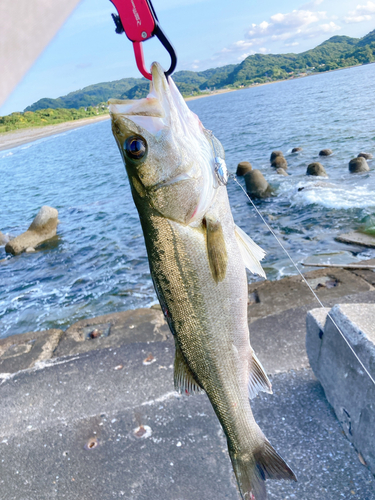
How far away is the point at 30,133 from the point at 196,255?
99431mm

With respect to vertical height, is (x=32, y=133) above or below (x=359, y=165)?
above

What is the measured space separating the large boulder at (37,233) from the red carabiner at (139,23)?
14325mm

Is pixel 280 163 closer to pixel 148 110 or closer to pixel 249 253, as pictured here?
pixel 249 253

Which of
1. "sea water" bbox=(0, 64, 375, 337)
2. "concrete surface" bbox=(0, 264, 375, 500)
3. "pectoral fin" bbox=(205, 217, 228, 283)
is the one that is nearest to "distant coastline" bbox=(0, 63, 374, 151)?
"sea water" bbox=(0, 64, 375, 337)

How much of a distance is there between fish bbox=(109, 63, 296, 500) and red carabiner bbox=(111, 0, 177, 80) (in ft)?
0.55

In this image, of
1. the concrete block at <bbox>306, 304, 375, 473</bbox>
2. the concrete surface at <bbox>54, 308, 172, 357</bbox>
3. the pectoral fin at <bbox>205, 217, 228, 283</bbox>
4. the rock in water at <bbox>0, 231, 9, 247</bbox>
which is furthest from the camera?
the rock in water at <bbox>0, 231, 9, 247</bbox>

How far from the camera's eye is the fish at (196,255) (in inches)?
66.7

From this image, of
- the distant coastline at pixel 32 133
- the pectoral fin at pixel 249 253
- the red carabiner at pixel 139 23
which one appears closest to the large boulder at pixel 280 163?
the pectoral fin at pixel 249 253

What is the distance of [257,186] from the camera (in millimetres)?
16438

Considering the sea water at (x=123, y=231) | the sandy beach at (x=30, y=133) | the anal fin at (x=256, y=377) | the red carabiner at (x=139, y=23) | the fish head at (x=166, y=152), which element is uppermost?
the sandy beach at (x=30, y=133)

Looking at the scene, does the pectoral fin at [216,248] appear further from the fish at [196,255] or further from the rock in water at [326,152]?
the rock in water at [326,152]

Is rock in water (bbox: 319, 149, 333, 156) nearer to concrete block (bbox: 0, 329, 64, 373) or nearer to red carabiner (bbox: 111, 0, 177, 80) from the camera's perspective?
concrete block (bbox: 0, 329, 64, 373)

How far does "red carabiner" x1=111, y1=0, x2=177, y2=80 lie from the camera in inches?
62.8

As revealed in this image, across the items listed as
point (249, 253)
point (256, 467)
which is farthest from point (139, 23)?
point (256, 467)
